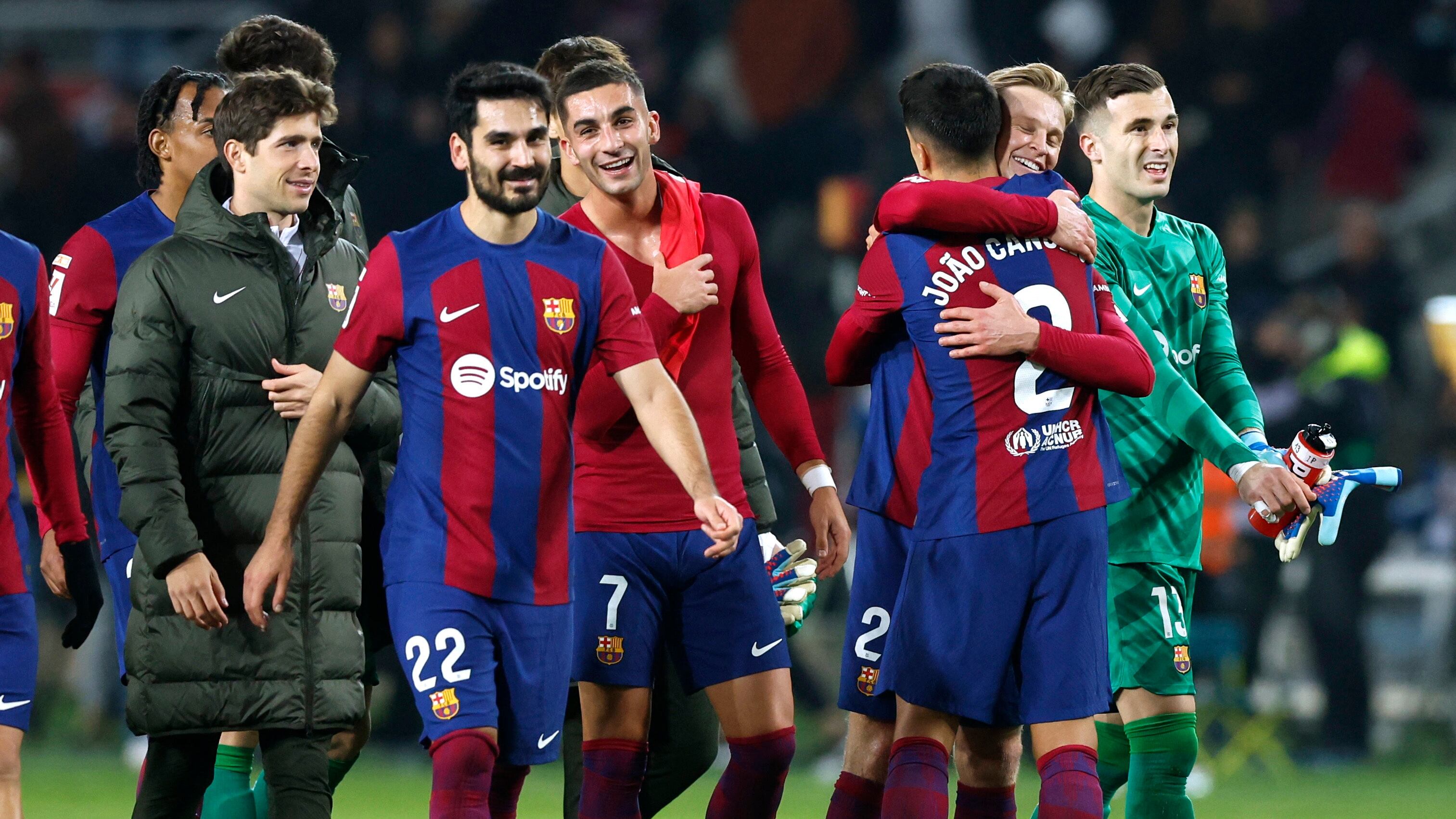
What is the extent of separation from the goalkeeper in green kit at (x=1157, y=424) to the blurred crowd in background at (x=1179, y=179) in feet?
14.2

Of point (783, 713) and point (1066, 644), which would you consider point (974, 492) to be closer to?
point (1066, 644)

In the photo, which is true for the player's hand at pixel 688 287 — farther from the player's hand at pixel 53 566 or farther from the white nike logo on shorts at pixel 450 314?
the player's hand at pixel 53 566

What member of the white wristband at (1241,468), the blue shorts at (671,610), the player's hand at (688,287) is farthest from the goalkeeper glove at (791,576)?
the white wristband at (1241,468)

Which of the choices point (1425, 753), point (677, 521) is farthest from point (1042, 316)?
point (1425, 753)

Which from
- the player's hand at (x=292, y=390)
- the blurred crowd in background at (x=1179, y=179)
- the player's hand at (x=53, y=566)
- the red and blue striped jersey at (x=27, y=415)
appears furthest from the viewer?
the blurred crowd in background at (x=1179, y=179)

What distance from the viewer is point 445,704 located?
422cm

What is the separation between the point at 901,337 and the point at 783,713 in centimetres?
109

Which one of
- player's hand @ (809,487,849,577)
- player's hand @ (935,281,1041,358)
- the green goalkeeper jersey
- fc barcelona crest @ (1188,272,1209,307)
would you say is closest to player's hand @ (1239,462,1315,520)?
the green goalkeeper jersey

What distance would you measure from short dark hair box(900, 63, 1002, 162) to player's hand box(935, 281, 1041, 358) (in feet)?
1.26

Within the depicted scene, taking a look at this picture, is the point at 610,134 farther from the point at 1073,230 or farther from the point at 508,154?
the point at 1073,230

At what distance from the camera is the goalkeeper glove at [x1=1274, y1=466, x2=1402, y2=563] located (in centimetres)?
490

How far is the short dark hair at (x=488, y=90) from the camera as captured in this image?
4391 millimetres

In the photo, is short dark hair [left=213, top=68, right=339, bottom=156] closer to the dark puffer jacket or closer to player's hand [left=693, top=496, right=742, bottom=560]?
the dark puffer jacket

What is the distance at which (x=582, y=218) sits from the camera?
5.13 meters
